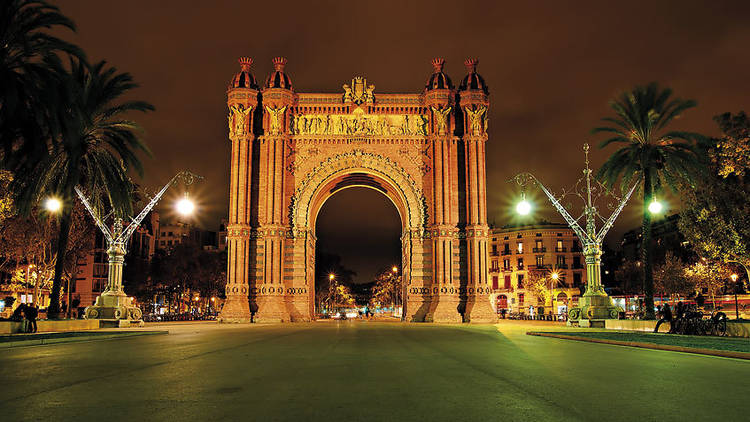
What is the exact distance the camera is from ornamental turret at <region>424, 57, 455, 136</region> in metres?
43.9

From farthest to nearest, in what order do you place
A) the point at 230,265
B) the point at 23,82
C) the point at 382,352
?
the point at 230,265 < the point at 23,82 < the point at 382,352

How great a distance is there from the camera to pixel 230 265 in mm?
42250

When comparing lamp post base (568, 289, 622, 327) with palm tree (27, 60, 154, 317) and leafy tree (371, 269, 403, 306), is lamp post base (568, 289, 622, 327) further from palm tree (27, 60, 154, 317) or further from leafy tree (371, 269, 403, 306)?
leafy tree (371, 269, 403, 306)

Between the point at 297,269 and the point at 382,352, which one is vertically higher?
the point at 297,269

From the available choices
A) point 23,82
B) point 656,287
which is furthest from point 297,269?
point 656,287

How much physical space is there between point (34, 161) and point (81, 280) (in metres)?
65.4

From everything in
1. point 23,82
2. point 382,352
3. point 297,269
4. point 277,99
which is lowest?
point 382,352

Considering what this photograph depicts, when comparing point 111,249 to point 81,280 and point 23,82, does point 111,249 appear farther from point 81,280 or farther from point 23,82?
point 81,280

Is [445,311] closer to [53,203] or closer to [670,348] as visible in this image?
[53,203]

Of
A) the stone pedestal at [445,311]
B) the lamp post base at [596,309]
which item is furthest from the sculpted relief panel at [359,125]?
the lamp post base at [596,309]

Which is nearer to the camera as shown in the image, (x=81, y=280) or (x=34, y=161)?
(x=34, y=161)

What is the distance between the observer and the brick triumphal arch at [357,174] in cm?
4241

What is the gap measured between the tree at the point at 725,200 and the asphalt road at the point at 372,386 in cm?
1833

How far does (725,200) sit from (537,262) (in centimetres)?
5773
